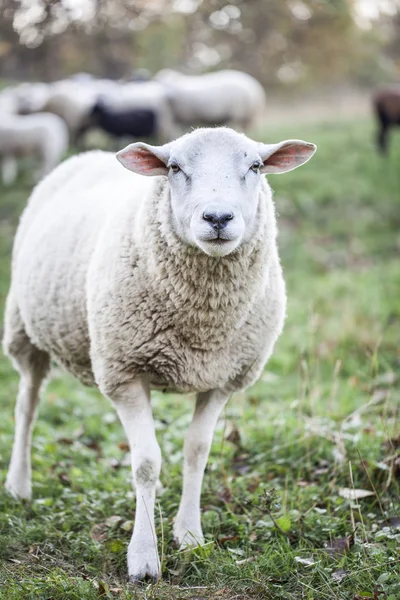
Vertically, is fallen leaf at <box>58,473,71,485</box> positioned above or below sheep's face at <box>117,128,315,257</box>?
below

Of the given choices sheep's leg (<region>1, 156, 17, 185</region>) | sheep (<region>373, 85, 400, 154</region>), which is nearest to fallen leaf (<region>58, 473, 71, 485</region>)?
sheep's leg (<region>1, 156, 17, 185</region>)

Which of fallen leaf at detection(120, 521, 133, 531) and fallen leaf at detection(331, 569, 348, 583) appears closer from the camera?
fallen leaf at detection(331, 569, 348, 583)

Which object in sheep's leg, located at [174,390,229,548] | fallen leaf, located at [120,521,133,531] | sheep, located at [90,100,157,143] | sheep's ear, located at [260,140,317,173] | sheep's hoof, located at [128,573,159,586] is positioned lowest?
sheep's hoof, located at [128,573,159,586]

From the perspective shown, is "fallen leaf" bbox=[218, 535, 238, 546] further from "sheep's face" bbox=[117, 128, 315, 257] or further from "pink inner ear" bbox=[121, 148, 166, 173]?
"pink inner ear" bbox=[121, 148, 166, 173]

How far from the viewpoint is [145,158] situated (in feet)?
11.4

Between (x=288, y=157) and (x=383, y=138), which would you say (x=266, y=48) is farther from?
(x=288, y=157)

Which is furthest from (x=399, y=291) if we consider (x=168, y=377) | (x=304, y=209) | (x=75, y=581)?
(x=75, y=581)

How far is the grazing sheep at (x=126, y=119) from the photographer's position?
14.6m

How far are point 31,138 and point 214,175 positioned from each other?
10187 mm

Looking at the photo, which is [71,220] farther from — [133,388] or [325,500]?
[325,500]

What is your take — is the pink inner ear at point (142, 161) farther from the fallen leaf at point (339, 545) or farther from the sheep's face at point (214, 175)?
the fallen leaf at point (339, 545)

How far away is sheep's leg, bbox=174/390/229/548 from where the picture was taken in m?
3.53

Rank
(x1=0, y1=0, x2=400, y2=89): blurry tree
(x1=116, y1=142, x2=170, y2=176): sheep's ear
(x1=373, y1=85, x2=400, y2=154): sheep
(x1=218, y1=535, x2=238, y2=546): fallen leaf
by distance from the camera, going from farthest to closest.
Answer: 1. (x1=0, y1=0, x2=400, y2=89): blurry tree
2. (x1=373, y1=85, x2=400, y2=154): sheep
3. (x1=218, y1=535, x2=238, y2=546): fallen leaf
4. (x1=116, y1=142, x2=170, y2=176): sheep's ear

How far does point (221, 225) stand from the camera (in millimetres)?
3053
